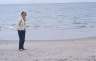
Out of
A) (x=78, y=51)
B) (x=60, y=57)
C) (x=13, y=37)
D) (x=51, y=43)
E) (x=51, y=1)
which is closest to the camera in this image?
(x=60, y=57)

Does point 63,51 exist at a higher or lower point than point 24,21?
lower

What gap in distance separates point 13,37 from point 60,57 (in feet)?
28.6

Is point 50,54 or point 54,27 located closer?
point 50,54

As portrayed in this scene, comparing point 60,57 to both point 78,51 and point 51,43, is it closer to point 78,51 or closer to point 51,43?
point 78,51

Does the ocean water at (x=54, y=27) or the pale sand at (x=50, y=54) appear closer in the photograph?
the pale sand at (x=50, y=54)

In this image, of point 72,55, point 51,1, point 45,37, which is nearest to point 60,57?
point 72,55

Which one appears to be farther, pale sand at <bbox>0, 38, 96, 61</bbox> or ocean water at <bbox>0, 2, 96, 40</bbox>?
ocean water at <bbox>0, 2, 96, 40</bbox>

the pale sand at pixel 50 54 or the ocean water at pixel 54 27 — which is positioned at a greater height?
the ocean water at pixel 54 27

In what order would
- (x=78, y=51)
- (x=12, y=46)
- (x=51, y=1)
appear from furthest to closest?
(x=51, y=1) < (x=12, y=46) < (x=78, y=51)

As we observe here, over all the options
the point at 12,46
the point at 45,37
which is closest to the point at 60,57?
the point at 12,46

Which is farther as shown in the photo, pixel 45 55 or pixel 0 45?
pixel 0 45

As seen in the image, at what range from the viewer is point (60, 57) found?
15016 mm

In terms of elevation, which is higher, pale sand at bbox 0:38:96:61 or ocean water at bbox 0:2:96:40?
ocean water at bbox 0:2:96:40

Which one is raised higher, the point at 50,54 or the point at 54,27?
the point at 54,27
